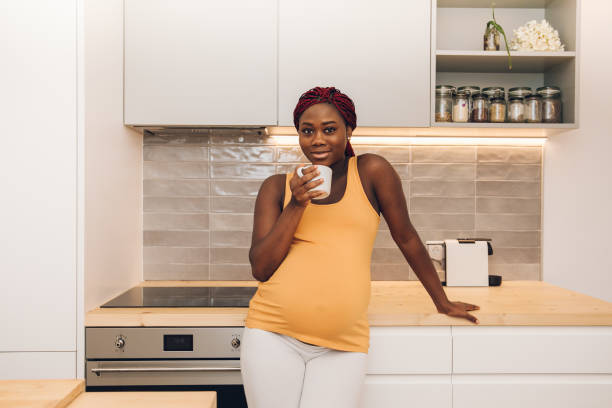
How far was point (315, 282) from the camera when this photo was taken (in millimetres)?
1213

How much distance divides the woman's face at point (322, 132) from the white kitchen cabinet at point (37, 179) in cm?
79

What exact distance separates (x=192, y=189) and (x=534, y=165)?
1567mm

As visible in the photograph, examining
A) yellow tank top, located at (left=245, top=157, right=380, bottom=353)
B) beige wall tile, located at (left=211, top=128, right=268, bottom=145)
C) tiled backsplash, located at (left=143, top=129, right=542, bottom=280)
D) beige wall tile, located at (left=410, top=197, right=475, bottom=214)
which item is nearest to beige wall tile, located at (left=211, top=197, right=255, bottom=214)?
tiled backsplash, located at (left=143, top=129, right=542, bottom=280)

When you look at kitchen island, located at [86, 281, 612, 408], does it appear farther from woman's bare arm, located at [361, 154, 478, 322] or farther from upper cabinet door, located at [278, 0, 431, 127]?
upper cabinet door, located at [278, 0, 431, 127]

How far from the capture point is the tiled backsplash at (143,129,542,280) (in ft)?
7.04

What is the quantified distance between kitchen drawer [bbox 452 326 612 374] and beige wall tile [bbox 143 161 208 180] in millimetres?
1283

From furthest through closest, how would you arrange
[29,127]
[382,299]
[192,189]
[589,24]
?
[192,189], [589,24], [382,299], [29,127]

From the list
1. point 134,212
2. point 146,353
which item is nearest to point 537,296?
point 146,353

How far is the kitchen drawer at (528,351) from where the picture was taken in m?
1.52

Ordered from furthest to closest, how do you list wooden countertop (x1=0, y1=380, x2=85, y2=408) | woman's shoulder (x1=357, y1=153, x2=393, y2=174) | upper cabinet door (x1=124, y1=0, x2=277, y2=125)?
1. upper cabinet door (x1=124, y1=0, x2=277, y2=125)
2. woman's shoulder (x1=357, y1=153, x2=393, y2=174)
3. wooden countertop (x1=0, y1=380, x2=85, y2=408)

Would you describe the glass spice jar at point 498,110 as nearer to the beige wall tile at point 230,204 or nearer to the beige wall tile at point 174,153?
the beige wall tile at point 230,204

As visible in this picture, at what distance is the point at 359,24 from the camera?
181cm

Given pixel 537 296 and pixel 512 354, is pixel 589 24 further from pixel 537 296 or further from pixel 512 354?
pixel 512 354

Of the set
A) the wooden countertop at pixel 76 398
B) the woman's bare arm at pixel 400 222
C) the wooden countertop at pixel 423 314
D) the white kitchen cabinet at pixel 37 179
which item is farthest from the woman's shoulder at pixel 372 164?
the white kitchen cabinet at pixel 37 179
